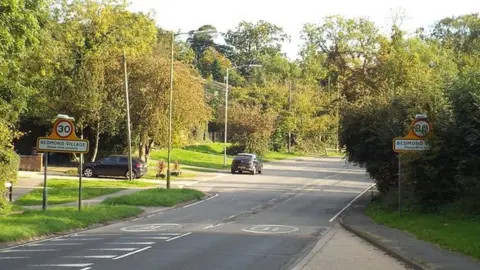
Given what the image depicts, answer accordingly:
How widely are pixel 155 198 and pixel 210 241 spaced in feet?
41.8

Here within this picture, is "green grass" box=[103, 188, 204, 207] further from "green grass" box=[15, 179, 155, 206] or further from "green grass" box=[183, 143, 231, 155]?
"green grass" box=[183, 143, 231, 155]

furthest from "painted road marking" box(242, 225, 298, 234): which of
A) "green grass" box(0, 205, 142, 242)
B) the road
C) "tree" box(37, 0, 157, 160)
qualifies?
"tree" box(37, 0, 157, 160)

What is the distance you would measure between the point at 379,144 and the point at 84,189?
15611mm

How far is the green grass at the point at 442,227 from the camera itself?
1426 cm

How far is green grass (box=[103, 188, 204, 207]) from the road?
1.10 metres

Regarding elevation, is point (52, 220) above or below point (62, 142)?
below

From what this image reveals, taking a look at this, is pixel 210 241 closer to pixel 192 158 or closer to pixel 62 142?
pixel 62 142

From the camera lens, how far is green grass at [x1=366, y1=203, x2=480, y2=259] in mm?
14261

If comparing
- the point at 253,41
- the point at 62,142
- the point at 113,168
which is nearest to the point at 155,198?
the point at 62,142

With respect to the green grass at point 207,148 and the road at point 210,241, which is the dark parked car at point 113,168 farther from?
the green grass at point 207,148

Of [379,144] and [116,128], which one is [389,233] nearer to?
[379,144]

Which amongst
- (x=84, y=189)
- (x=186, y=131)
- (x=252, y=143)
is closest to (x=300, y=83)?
(x=252, y=143)

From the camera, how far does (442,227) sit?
17719 mm

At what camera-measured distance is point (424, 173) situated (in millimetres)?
22047
